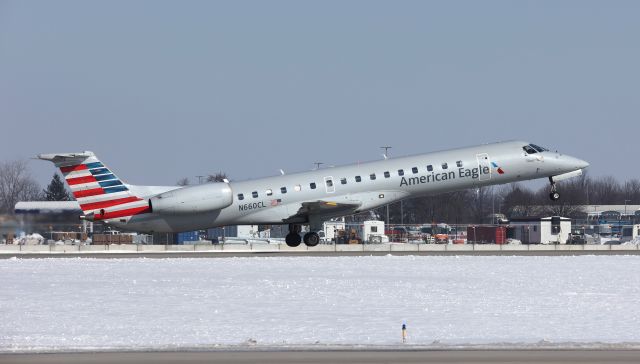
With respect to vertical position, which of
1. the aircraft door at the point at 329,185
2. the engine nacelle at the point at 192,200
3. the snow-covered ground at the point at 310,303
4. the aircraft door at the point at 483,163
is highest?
the aircraft door at the point at 483,163

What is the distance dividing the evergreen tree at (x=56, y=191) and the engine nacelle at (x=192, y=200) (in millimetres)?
69096

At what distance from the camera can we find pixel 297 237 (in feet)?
164

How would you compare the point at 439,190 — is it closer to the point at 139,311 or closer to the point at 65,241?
the point at 139,311

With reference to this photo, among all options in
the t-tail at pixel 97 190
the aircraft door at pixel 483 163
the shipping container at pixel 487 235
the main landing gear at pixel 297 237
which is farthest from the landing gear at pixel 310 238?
the shipping container at pixel 487 235

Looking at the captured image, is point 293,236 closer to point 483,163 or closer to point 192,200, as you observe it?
point 192,200

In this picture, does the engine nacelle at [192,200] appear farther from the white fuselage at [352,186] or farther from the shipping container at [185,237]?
the shipping container at [185,237]

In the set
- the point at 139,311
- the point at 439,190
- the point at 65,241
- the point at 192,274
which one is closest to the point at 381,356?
the point at 139,311

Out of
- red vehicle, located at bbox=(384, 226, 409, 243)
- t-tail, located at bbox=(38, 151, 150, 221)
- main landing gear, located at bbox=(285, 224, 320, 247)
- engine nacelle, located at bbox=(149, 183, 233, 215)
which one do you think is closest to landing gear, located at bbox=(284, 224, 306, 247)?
main landing gear, located at bbox=(285, 224, 320, 247)

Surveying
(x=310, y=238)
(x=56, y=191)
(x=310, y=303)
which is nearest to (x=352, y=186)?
(x=310, y=238)

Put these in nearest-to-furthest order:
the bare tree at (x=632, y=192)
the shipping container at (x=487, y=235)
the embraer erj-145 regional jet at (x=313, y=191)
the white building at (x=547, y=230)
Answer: the embraer erj-145 regional jet at (x=313, y=191)
the shipping container at (x=487, y=235)
the white building at (x=547, y=230)
the bare tree at (x=632, y=192)

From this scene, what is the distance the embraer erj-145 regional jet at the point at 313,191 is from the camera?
1817 inches

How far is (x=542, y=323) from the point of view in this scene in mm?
22938

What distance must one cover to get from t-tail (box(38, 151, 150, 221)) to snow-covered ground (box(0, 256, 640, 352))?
4.36m

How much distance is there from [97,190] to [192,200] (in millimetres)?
4123
